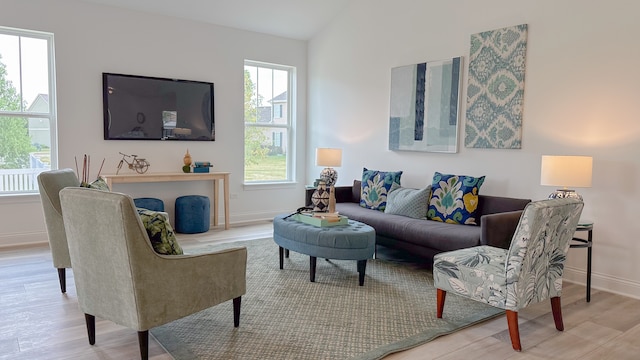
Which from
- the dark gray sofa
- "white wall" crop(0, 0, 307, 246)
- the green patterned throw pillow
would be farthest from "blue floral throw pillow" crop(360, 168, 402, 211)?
the green patterned throw pillow

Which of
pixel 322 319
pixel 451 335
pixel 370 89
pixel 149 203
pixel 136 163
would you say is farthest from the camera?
pixel 370 89

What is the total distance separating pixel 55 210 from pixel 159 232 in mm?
1386

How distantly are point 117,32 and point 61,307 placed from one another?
3.46 metres

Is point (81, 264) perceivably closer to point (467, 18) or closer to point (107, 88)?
point (107, 88)

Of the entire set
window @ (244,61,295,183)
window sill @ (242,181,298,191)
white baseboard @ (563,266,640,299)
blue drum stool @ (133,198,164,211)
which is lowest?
white baseboard @ (563,266,640,299)

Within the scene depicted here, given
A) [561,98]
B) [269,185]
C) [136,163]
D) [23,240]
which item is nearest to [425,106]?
[561,98]

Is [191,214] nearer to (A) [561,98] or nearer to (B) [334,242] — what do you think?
(B) [334,242]

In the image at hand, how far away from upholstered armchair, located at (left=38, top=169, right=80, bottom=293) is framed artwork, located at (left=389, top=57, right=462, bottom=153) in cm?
359

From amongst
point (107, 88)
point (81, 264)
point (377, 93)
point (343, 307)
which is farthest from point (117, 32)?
point (343, 307)

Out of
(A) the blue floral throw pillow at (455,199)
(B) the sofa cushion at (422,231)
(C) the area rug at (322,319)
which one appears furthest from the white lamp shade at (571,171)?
(C) the area rug at (322,319)

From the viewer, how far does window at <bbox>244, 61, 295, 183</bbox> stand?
6.55m

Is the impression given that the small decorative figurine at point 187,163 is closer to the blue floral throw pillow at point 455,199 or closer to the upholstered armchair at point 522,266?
the blue floral throw pillow at point 455,199

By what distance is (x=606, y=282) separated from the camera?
148 inches

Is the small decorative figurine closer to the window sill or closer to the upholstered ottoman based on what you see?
the window sill
